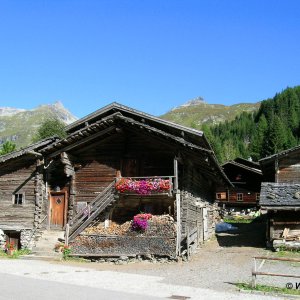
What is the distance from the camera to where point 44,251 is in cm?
2480

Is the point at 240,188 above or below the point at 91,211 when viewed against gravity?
above

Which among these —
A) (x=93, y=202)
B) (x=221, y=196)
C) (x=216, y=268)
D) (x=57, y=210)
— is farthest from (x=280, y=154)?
(x=221, y=196)

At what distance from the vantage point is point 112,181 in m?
27.1

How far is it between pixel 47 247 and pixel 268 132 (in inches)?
3952

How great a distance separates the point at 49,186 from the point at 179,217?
9.54 metres

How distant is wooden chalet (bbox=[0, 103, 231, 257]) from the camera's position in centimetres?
2395

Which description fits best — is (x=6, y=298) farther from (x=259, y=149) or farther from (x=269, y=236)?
(x=259, y=149)

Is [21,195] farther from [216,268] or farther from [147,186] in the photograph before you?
[216,268]

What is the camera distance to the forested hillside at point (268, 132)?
115 m

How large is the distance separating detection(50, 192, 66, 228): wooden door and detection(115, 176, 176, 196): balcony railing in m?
5.39

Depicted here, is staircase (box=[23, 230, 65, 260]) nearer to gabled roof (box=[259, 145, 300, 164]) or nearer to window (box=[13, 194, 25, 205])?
window (box=[13, 194, 25, 205])

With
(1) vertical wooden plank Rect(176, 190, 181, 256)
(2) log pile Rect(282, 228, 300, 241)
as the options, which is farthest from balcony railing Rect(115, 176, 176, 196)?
(2) log pile Rect(282, 228, 300, 241)

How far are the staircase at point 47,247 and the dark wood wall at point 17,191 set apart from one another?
204cm

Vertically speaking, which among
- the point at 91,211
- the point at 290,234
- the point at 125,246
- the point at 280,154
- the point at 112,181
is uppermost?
the point at 280,154
